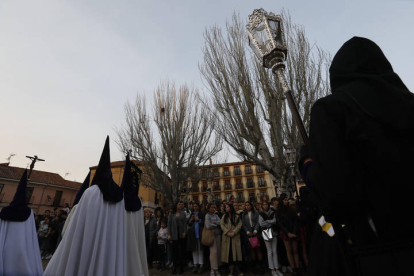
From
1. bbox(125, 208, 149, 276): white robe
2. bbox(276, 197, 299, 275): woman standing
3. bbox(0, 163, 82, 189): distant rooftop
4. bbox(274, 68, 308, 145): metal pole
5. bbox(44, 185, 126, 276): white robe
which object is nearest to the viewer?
bbox(274, 68, 308, 145): metal pole

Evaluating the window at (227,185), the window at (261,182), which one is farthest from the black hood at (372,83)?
the window at (227,185)

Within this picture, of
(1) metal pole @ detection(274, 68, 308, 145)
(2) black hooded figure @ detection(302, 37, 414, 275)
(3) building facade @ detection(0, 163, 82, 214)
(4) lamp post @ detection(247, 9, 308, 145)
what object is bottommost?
(2) black hooded figure @ detection(302, 37, 414, 275)

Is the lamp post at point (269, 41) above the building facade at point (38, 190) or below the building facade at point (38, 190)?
below

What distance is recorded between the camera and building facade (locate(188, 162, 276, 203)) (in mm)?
43062

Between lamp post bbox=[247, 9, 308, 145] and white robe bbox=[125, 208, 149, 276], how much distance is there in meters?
3.34

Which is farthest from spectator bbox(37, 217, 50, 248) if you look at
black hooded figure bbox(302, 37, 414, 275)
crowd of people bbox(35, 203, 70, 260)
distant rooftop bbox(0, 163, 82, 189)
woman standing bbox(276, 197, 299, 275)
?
distant rooftop bbox(0, 163, 82, 189)

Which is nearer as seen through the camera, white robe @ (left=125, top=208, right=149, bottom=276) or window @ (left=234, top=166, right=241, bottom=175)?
white robe @ (left=125, top=208, right=149, bottom=276)

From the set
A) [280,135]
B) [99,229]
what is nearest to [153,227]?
[99,229]

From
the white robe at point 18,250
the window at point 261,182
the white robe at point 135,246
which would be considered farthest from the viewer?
the window at point 261,182

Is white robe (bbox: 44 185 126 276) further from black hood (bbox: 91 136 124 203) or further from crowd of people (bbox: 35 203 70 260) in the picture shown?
crowd of people (bbox: 35 203 70 260)

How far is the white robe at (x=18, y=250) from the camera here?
3578 mm

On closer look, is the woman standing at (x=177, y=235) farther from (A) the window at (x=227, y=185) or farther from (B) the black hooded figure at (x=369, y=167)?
(A) the window at (x=227, y=185)

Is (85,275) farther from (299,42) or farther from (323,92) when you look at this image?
(299,42)

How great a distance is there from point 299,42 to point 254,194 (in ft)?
120
